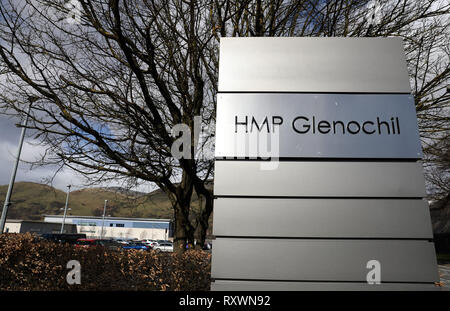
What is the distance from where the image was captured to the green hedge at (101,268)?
3776 mm

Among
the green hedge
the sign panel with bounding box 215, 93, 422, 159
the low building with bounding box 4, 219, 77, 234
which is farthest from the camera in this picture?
the low building with bounding box 4, 219, 77, 234

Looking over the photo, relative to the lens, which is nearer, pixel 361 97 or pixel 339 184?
pixel 339 184

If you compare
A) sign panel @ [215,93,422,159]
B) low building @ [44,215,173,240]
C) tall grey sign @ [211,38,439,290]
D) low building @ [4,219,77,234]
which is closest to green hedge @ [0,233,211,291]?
tall grey sign @ [211,38,439,290]

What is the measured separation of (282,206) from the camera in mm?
1743

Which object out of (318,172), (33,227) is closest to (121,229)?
(33,227)

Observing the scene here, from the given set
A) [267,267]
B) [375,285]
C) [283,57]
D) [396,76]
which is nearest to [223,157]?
[267,267]

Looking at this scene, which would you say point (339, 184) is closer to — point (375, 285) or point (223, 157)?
point (375, 285)

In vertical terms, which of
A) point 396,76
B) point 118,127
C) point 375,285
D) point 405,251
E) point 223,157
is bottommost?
point 375,285

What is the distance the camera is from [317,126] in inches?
72.1

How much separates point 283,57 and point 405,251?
5.16 feet

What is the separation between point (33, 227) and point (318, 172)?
5911 cm

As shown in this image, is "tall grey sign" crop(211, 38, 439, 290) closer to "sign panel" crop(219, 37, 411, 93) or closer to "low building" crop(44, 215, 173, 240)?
Answer: "sign panel" crop(219, 37, 411, 93)

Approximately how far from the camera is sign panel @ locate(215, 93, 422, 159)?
5.87 feet

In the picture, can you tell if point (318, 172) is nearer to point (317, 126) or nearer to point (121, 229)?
point (317, 126)
